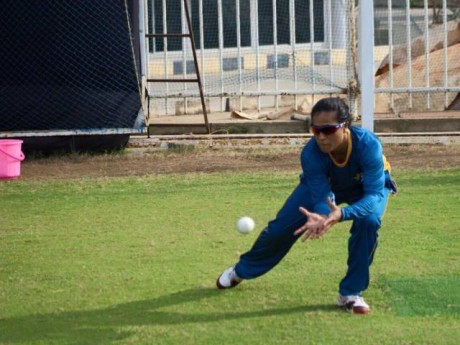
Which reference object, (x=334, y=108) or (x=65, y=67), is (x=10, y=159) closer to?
(x=65, y=67)

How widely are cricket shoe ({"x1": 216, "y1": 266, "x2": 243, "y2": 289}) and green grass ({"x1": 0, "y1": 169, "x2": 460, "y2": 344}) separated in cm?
7

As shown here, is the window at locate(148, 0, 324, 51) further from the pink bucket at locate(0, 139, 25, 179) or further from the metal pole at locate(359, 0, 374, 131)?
the pink bucket at locate(0, 139, 25, 179)

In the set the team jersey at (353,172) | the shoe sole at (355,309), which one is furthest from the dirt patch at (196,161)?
the shoe sole at (355,309)

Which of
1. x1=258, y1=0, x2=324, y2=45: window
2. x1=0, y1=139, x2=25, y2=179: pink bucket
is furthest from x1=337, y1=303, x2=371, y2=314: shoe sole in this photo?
x1=258, y1=0, x2=324, y2=45: window

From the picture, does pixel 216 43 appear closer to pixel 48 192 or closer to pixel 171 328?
pixel 48 192

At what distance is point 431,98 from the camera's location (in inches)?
656

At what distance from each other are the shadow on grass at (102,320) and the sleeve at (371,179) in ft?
2.41

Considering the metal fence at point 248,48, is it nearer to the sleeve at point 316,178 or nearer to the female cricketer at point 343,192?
the female cricketer at point 343,192

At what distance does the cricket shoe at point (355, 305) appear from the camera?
21.0ft

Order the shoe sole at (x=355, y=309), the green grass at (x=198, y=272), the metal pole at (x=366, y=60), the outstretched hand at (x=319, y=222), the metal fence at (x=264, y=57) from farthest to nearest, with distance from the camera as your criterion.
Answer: the metal fence at (x=264, y=57) < the metal pole at (x=366, y=60) < the shoe sole at (x=355, y=309) < the green grass at (x=198, y=272) < the outstretched hand at (x=319, y=222)

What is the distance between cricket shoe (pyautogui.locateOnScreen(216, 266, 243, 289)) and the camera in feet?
23.2

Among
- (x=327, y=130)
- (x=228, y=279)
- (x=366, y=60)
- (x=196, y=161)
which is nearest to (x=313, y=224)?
(x=327, y=130)

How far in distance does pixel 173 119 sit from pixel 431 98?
4.13 metres

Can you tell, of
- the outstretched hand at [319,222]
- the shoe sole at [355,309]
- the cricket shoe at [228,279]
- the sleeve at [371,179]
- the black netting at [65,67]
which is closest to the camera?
the outstretched hand at [319,222]
